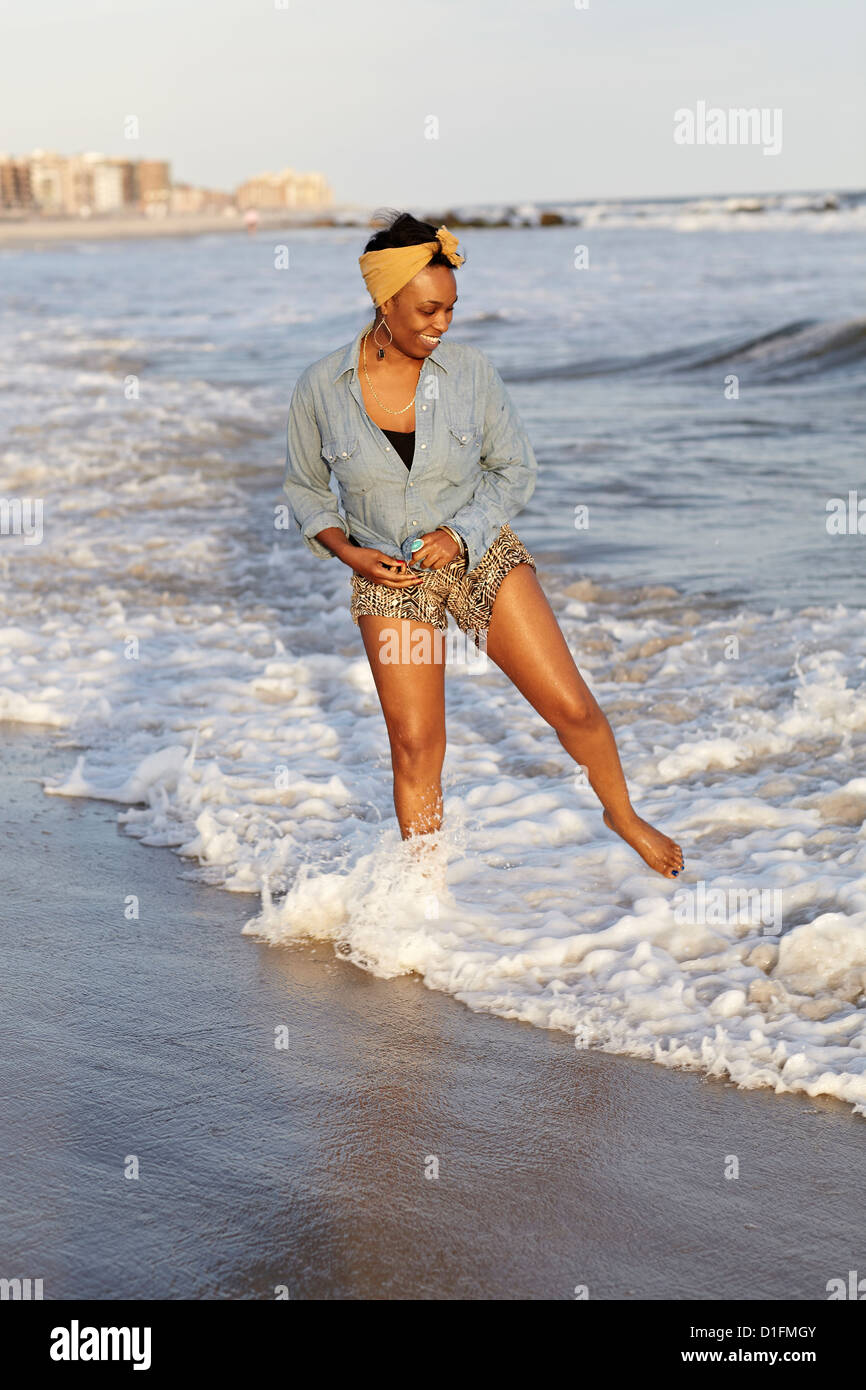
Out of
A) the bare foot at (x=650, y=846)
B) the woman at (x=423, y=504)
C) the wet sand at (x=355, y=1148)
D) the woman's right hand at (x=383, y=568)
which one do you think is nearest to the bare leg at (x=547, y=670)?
the woman at (x=423, y=504)

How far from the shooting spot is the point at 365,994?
3963mm

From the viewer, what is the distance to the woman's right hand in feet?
12.3

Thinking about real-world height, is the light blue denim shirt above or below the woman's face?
below

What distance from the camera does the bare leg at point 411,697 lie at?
389 cm

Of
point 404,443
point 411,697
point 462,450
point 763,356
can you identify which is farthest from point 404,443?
point 763,356

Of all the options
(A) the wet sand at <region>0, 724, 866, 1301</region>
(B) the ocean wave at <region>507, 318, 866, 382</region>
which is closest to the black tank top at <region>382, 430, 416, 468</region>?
(A) the wet sand at <region>0, 724, 866, 1301</region>

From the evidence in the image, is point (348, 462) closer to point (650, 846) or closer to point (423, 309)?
point (423, 309)

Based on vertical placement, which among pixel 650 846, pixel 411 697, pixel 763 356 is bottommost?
pixel 650 846

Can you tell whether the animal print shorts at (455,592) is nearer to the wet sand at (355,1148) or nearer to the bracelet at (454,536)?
the bracelet at (454,536)

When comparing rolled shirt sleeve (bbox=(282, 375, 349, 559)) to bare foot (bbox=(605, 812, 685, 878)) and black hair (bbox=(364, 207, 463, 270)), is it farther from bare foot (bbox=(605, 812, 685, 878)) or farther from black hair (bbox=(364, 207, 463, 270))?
bare foot (bbox=(605, 812, 685, 878))

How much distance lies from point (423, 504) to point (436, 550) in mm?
159

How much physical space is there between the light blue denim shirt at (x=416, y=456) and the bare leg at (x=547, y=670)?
171 mm

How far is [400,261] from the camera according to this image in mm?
3486

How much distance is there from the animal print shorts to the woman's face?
0.59m
